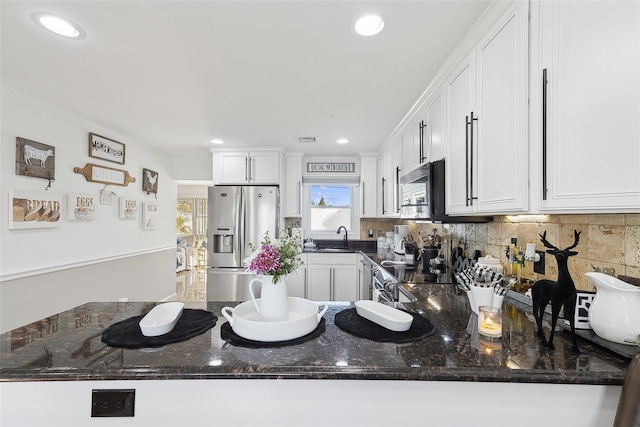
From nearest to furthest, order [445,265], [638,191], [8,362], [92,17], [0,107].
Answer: [638,191] < [8,362] < [92,17] < [0,107] < [445,265]

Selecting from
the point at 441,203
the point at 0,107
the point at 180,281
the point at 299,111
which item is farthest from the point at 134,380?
the point at 180,281

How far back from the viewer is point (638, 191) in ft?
2.61

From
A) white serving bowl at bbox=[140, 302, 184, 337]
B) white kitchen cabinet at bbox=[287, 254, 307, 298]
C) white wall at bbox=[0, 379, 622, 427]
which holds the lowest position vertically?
white kitchen cabinet at bbox=[287, 254, 307, 298]

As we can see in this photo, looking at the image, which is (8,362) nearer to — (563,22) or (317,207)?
(563,22)

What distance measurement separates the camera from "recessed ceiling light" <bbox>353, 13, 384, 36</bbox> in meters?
1.44

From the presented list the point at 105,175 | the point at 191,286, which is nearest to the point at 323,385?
the point at 105,175

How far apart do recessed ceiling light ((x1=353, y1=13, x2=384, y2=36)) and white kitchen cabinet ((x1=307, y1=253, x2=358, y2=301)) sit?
3.03 meters

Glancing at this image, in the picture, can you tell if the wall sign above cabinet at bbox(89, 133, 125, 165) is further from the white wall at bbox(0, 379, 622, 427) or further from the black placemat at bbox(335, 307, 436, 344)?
the black placemat at bbox(335, 307, 436, 344)

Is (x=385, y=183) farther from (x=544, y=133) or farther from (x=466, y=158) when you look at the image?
(x=544, y=133)

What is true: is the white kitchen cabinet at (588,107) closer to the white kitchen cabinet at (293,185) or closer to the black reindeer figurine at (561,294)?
the black reindeer figurine at (561,294)

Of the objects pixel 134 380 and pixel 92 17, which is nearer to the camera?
pixel 134 380

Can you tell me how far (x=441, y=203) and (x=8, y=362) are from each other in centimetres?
217

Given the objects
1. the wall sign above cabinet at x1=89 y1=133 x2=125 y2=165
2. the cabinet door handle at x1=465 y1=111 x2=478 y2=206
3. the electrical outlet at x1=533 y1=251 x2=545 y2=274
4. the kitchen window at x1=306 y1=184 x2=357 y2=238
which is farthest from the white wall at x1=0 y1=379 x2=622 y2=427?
the kitchen window at x1=306 y1=184 x2=357 y2=238

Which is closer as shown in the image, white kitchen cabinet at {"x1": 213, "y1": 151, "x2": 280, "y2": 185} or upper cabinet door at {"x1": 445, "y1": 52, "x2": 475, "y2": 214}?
upper cabinet door at {"x1": 445, "y1": 52, "x2": 475, "y2": 214}
